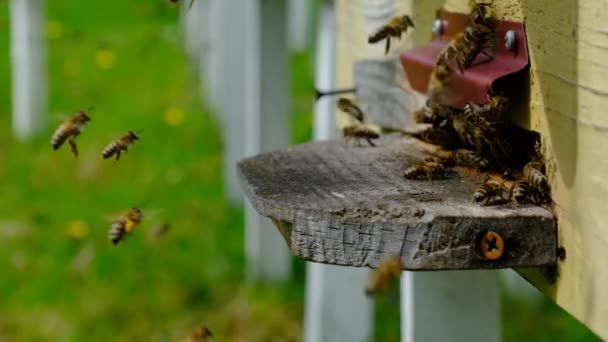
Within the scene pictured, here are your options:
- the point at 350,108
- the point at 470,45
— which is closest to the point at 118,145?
the point at 350,108

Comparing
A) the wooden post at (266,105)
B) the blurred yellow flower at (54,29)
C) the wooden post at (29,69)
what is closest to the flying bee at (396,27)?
the wooden post at (266,105)

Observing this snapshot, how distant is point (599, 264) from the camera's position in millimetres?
1729

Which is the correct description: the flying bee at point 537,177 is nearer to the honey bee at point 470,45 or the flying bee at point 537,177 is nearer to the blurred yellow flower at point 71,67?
the honey bee at point 470,45

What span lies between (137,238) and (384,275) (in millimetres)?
4262

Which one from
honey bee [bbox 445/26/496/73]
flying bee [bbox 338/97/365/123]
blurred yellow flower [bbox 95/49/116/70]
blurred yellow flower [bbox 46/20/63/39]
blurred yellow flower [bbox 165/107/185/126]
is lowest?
blurred yellow flower [bbox 165/107/185/126]

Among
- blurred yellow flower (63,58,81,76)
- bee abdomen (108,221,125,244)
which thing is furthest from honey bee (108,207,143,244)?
blurred yellow flower (63,58,81,76)

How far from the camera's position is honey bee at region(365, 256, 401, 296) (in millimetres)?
1849

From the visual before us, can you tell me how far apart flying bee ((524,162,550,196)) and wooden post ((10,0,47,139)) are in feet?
20.9

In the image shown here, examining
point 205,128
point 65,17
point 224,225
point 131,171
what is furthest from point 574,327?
point 65,17

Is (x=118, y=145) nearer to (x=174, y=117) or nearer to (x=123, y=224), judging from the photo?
Answer: (x=123, y=224)

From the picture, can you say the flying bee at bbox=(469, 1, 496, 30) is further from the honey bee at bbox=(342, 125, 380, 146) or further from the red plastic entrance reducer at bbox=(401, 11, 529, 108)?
the honey bee at bbox=(342, 125, 380, 146)

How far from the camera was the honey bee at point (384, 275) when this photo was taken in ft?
6.07

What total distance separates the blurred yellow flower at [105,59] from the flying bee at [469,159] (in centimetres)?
760

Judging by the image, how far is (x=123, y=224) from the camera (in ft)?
11.1
